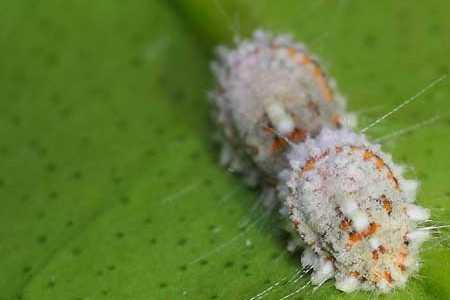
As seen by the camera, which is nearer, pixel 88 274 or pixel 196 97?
pixel 88 274

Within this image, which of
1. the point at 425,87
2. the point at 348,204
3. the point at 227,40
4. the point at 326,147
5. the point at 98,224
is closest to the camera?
the point at 348,204

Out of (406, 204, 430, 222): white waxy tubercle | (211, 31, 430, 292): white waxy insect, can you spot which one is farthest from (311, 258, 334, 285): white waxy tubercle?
(406, 204, 430, 222): white waxy tubercle

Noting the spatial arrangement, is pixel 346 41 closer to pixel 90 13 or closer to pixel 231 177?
pixel 231 177

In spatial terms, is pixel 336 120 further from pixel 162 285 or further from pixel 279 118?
pixel 162 285

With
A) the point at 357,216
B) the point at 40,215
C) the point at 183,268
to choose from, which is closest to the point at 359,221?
the point at 357,216

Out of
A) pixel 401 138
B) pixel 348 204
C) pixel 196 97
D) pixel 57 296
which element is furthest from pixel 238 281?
pixel 196 97
